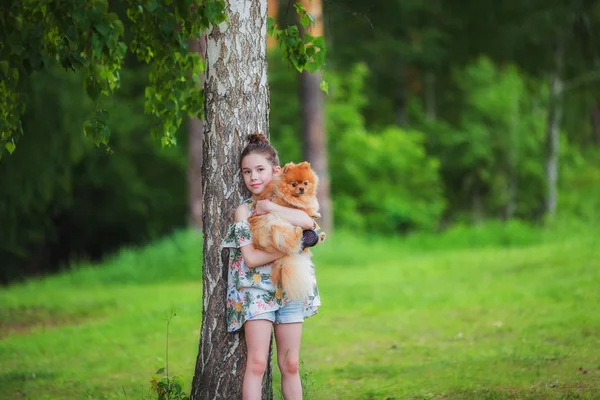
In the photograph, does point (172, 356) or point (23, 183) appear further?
point (23, 183)

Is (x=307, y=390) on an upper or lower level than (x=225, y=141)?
lower

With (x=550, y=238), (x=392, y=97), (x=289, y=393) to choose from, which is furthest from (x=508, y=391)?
(x=392, y=97)

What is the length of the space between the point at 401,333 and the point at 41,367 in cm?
356

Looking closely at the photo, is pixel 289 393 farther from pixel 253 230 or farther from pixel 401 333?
pixel 401 333

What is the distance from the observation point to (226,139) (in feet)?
17.0

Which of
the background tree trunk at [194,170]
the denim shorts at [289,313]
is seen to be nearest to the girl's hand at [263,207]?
the denim shorts at [289,313]

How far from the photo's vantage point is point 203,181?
5297 mm

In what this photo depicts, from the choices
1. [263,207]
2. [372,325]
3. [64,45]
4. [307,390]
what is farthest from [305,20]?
[372,325]

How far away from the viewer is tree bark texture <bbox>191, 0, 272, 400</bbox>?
5164 mm

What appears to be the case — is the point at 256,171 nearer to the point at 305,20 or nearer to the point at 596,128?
the point at 305,20

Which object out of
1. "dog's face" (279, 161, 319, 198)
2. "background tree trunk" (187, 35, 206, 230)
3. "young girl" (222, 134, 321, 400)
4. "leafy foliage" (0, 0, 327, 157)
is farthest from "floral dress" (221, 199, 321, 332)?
"background tree trunk" (187, 35, 206, 230)

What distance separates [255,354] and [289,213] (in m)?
0.82

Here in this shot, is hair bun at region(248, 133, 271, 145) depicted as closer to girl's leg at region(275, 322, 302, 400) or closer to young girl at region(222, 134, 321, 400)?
young girl at region(222, 134, 321, 400)

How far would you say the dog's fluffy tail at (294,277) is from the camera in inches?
189
